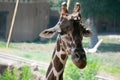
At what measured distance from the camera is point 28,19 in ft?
41.7

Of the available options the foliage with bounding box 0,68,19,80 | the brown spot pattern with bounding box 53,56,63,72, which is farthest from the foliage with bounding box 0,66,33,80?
the brown spot pattern with bounding box 53,56,63,72

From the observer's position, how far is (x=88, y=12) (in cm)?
1109

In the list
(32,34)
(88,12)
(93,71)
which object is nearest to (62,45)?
(93,71)

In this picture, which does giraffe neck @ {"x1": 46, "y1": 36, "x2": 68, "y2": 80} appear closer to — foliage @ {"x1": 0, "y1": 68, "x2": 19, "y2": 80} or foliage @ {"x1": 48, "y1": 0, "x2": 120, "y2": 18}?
foliage @ {"x1": 0, "y1": 68, "x2": 19, "y2": 80}

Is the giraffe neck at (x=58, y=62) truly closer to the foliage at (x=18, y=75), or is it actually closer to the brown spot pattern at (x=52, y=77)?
the brown spot pattern at (x=52, y=77)

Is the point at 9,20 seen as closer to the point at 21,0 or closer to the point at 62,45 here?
the point at 21,0

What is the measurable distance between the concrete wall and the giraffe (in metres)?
9.26

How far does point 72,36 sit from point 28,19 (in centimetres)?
1039

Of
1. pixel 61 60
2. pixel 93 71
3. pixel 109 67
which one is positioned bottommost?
pixel 109 67

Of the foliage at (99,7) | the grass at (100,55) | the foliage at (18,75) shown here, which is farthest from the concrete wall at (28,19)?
the foliage at (18,75)

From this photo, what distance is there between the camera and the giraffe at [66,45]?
88.4 inches

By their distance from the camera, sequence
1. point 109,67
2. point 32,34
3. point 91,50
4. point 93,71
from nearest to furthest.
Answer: point 93,71 → point 109,67 → point 91,50 → point 32,34

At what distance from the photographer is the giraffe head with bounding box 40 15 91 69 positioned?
88.0 inches

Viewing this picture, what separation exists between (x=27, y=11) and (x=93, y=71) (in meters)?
8.84
